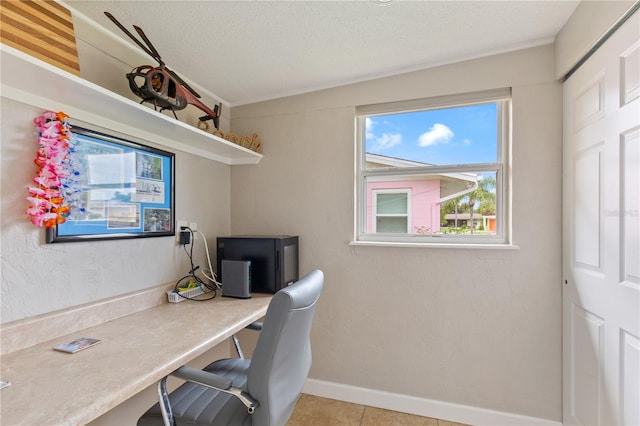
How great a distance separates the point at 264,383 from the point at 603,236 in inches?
64.5

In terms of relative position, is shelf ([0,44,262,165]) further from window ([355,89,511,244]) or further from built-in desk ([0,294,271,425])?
window ([355,89,511,244])

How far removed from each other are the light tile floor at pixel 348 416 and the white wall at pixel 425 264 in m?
0.14

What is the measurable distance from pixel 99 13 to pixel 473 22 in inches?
71.6

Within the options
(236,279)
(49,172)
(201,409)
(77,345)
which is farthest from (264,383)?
(49,172)

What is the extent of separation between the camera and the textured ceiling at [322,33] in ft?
4.66

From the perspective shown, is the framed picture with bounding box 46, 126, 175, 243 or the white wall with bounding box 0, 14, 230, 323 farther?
the framed picture with bounding box 46, 126, 175, 243

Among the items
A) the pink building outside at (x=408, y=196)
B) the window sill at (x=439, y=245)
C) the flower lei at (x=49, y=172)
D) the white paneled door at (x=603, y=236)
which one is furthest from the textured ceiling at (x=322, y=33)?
the window sill at (x=439, y=245)

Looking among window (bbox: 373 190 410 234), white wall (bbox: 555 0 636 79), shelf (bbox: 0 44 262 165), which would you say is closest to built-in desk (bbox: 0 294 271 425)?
shelf (bbox: 0 44 262 165)

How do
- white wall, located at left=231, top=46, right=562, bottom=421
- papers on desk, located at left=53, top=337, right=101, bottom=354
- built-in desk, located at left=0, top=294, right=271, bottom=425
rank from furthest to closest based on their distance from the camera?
white wall, located at left=231, top=46, right=562, bottom=421 < papers on desk, located at left=53, top=337, right=101, bottom=354 < built-in desk, located at left=0, top=294, right=271, bottom=425

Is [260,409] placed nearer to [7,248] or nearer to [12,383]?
[12,383]

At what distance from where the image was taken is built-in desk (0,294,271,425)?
2.60ft

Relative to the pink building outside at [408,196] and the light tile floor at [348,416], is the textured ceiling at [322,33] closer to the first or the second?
the pink building outside at [408,196]

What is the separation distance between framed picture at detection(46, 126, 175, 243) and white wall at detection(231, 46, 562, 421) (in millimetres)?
718

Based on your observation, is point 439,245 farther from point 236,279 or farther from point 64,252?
point 64,252
